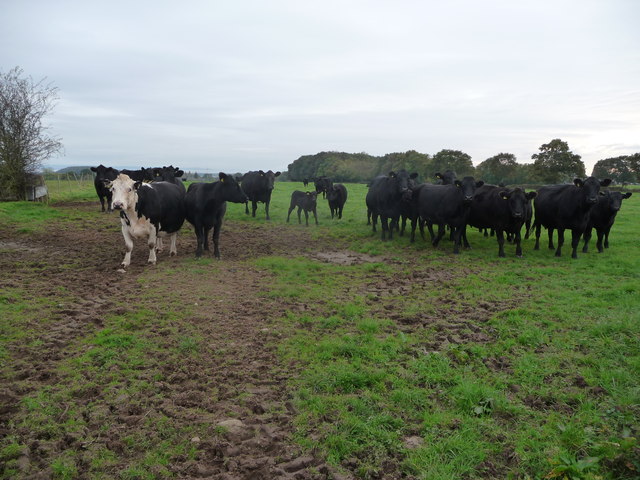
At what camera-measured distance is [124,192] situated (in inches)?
358

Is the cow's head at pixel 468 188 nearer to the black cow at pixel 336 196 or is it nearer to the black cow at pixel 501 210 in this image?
the black cow at pixel 501 210

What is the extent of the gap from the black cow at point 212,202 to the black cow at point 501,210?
7180 mm

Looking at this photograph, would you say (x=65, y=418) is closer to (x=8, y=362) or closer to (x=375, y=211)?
(x=8, y=362)

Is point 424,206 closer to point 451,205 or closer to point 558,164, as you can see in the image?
point 451,205

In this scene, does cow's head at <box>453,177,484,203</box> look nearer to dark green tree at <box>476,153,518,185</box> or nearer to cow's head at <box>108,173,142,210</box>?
cow's head at <box>108,173,142,210</box>

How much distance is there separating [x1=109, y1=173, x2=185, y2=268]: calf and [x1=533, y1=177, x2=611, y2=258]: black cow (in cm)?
1079

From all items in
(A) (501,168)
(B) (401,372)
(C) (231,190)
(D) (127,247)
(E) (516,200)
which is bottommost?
(B) (401,372)

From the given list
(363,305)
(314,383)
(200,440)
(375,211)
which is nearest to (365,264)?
(363,305)

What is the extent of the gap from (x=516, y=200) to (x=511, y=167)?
39.3m

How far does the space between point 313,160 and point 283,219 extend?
55.3 meters

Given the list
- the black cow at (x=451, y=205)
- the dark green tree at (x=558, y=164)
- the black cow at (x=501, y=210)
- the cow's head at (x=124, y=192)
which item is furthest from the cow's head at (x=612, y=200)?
the dark green tree at (x=558, y=164)

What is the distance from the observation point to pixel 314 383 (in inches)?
174

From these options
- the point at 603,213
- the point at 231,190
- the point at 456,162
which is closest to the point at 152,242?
the point at 231,190

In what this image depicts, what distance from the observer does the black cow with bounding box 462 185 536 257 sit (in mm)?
11125
